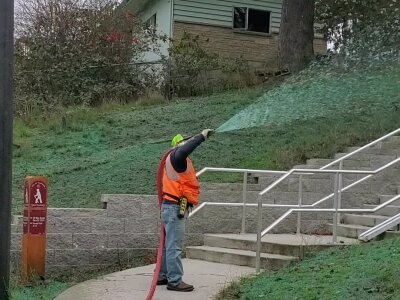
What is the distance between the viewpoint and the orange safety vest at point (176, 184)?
696cm

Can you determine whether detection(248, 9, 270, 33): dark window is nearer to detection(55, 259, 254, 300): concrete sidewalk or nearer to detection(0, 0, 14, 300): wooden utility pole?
detection(55, 259, 254, 300): concrete sidewalk

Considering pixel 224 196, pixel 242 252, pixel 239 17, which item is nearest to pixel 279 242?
pixel 242 252

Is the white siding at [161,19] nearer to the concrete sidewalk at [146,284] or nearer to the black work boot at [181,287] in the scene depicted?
the concrete sidewalk at [146,284]

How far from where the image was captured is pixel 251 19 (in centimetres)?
2442

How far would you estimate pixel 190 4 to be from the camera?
76.5ft

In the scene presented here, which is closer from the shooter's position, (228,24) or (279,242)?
(279,242)

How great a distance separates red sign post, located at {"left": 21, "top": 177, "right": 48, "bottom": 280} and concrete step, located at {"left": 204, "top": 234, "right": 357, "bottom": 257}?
8.53ft

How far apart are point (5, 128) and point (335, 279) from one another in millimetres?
3549

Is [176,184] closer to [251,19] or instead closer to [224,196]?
[224,196]

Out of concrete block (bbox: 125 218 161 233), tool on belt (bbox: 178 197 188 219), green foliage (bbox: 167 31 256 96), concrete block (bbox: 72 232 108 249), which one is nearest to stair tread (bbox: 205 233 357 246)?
concrete block (bbox: 125 218 161 233)

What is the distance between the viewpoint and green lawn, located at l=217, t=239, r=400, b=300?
6.02 meters

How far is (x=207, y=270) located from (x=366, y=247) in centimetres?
197

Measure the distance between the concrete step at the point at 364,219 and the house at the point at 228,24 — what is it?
12.5 metres

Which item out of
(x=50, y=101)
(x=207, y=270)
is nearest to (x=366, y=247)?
(x=207, y=270)
